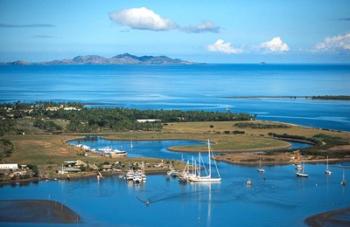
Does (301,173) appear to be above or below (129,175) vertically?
above

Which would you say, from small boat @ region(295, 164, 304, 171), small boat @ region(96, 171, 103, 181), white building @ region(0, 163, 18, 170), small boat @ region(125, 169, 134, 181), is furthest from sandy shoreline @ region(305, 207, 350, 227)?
white building @ region(0, 163, 18, 170)

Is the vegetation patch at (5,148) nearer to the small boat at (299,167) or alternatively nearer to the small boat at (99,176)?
the small boat at (99,176)

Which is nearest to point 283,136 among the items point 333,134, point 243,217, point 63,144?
point 333,134

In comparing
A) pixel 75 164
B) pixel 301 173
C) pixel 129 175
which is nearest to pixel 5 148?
pixel 75 164

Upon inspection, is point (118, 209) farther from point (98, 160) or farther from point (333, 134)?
point (333, 134)

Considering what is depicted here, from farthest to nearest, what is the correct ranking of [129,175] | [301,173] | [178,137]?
1. [178,137]
2. [301,173]
3. [129,175]

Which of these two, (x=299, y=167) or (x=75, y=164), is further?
(x=75, y=164)

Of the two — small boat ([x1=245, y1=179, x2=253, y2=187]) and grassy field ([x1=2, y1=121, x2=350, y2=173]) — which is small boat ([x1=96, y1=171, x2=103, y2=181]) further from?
small boat ([x1=245, y1=179, x2=253, y2=187])

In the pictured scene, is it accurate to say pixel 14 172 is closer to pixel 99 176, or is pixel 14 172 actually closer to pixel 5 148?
pixel 99 176
